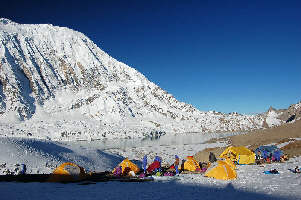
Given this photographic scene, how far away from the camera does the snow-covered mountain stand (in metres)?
124

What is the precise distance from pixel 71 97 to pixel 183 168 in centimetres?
14795

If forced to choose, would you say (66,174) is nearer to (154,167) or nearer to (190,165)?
(154,167)

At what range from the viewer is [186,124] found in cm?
16062

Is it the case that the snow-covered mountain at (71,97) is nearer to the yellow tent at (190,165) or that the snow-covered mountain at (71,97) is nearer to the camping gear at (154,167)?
the yellow tent at (190,165)

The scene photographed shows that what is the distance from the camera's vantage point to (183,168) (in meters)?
23.7

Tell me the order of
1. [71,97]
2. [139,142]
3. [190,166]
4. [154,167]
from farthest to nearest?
1. [71,97]
2. [139,142]
3. [190,166]
4. [154,167]

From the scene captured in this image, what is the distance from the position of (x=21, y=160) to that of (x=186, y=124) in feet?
455

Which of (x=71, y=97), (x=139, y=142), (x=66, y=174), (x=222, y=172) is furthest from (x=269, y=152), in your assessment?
(x=71, y=97)

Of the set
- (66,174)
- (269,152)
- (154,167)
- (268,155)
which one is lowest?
(66,174)

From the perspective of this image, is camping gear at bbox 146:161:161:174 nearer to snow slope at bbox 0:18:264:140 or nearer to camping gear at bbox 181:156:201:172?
camping gear at bbox 181:156:201:172

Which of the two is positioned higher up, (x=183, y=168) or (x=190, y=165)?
(x=190, y=165)

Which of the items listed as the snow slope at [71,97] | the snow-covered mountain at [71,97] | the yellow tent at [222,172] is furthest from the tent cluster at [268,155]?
the snow-covered mountain at [71,97]

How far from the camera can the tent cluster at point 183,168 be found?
18.1m

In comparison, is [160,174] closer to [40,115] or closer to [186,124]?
Answer: [40,115]
